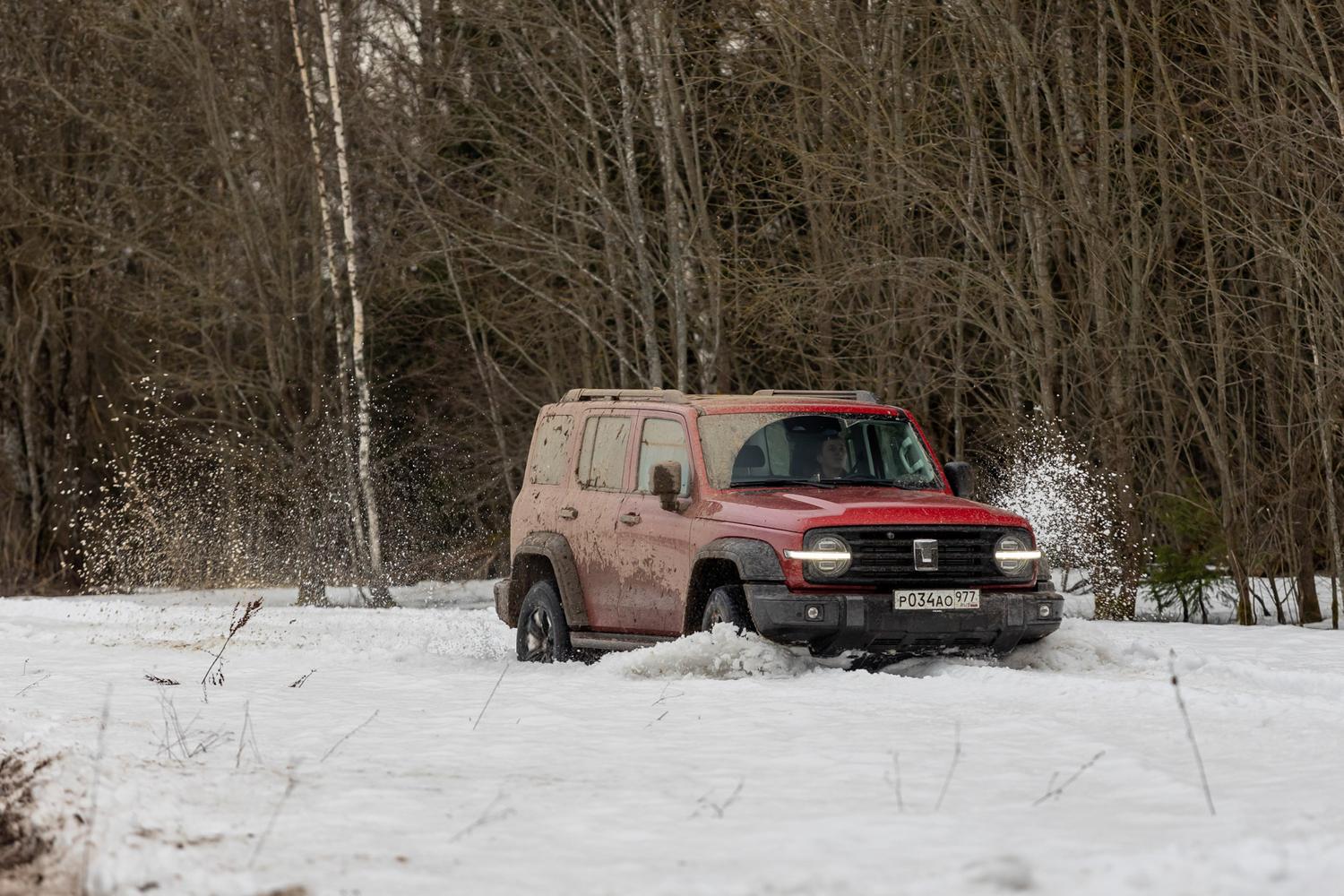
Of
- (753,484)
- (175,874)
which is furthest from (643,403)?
(175,874)

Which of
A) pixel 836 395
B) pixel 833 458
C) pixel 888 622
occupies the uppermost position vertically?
pixel 836 395

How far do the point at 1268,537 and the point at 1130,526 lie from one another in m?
1.43

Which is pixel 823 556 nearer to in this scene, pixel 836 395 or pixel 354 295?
pixel 836 395

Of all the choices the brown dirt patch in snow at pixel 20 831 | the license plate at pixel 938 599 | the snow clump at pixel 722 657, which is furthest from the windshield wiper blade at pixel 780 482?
the brown dirt patch in snow at pixel 20 831

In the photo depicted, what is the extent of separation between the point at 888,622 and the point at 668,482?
5.27 feet

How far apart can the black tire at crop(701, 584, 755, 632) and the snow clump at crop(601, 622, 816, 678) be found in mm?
89

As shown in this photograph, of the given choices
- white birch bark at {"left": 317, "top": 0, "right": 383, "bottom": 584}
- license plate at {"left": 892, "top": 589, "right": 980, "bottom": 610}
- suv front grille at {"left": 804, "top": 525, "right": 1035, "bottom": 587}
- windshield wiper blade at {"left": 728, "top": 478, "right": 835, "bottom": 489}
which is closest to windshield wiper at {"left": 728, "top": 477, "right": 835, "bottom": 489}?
windshield wiper blade at {"left": 728, "top": 478, "right": 835, "bottom": 489}

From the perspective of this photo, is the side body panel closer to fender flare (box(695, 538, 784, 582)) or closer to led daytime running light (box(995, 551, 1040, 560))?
fender flare (box(695, 538, 784, 582))

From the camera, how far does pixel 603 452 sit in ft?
40.3

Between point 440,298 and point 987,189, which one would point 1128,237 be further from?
point 440,298

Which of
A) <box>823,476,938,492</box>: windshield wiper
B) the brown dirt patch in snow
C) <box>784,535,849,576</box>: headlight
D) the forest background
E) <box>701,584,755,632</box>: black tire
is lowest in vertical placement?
the brown dirt patch in snow

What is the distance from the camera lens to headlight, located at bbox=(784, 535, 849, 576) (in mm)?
10383

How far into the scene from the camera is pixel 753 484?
446 inches

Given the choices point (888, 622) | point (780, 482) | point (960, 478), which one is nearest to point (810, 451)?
point (780, 482)
